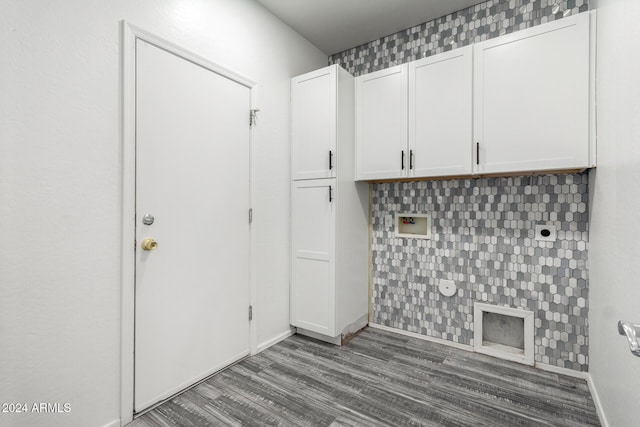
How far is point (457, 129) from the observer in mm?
2207

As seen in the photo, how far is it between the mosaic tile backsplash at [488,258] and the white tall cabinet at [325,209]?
318 millimetres

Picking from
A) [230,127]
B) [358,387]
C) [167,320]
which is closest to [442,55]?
[230,127]

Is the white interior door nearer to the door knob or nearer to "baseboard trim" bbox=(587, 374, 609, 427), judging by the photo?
the door knob

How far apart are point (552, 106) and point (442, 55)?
0.80 metres

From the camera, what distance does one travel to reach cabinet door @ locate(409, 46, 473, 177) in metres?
2.17

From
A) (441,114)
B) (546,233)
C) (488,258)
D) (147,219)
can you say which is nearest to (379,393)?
(488,258)

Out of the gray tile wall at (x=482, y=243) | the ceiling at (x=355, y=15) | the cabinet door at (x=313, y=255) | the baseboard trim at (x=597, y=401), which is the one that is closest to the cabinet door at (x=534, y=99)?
the gray tile wall at (x=482, y=243)

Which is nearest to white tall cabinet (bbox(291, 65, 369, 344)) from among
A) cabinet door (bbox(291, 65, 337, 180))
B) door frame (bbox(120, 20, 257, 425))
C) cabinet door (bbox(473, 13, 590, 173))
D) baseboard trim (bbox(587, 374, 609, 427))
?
cabinet door (bbox(291, 65, 337, 180))

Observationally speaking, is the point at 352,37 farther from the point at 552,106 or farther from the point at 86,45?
the point at 86,45

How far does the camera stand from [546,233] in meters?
2.18

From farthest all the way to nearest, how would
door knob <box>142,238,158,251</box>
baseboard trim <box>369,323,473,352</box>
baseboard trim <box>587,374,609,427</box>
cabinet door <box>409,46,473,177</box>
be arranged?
baseboard trim <box>369,323,473,352</box>
cabinet door <box>409,46,473,177</box>
door knob <box>142,238,158,251</box>
baseboard trim <box>587,374,609,427</box>

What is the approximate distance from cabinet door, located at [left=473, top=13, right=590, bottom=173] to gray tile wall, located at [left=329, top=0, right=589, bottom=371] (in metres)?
0.33

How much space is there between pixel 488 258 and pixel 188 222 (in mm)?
2149

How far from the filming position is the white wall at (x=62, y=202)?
50.8 inches
